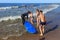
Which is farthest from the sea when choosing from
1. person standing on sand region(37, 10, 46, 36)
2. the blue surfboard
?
person standing on sand region(37, 10, 46, 36)

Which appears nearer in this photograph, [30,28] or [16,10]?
[30,28]

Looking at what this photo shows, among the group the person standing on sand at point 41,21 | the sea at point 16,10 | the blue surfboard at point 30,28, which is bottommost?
the sea at point 16,10

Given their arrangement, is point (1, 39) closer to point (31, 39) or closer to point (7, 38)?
point (7, 38)

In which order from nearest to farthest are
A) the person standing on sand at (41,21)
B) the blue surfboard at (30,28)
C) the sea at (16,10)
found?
the person standing on sand at (41,21), the blue surfboard at (30,28), the sea at (16,10)

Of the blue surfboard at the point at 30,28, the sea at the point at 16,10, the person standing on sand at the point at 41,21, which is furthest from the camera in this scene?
the sea at the point at 16,10

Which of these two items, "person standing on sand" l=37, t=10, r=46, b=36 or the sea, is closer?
"person standing on sand" l=37, t=10, r=46, b=36

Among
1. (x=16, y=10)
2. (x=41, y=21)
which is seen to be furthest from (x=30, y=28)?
(x=16, y=10)

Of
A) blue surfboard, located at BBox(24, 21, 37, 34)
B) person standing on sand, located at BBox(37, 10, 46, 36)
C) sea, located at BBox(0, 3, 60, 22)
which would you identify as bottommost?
sea, located at BBox(0, 3, 60, 22)

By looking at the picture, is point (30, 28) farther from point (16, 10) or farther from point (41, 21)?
point (16, 10)

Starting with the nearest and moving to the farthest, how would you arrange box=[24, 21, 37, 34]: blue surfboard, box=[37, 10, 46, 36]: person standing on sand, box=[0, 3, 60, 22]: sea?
1. box=[37, 10, 46, 36]: person standing on sand
2. box=[24, 21, 37, 34]: blue surfboard
3. box=[0, 3, 60, 22]: sea

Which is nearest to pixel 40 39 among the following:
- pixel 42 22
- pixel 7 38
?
pixel 42 22

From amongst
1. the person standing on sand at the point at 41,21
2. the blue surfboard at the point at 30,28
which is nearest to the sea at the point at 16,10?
the blue surfboard at the point at 30,28

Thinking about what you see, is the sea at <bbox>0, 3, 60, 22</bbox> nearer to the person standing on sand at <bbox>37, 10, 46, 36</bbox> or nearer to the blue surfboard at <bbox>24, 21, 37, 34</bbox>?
the blue surfboard at <bbox>24, 21, 37, 34</bbox>

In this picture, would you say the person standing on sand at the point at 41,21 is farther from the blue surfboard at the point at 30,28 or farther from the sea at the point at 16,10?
the sea at the point at 16,10
